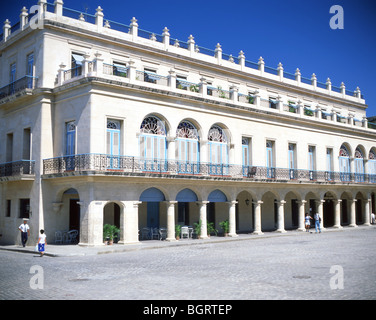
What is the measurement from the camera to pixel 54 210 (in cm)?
2477

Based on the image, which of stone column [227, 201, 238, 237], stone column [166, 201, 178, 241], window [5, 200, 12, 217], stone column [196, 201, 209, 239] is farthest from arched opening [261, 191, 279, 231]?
window [5, 200, 12, 217]

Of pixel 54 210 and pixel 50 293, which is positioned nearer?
pixel 50 293

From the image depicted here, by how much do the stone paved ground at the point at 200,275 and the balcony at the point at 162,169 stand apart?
515 centimetres

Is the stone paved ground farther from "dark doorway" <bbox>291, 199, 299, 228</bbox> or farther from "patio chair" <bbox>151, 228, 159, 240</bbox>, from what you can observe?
"dark doorway" <bbox>291, 199, 299, 228</bbox>

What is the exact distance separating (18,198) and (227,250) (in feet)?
43.2

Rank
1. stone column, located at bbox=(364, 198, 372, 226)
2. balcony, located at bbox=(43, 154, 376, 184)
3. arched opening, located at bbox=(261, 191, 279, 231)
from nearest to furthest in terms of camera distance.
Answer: balcony, located at bbox=(43, 154, 376, 184) → arched opening, located at bbox=(261, 191, 279, 231) → stone column, located at bbox=(364, 198, 372, 226)

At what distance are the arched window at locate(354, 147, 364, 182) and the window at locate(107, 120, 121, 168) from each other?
22950mm

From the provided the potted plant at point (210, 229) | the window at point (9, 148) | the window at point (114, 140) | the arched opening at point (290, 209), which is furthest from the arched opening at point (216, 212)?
the window at point (9, 148)

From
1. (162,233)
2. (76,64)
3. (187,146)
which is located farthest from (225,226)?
(76,64)

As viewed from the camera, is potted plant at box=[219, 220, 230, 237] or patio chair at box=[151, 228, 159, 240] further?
potted plant at box=[219, 220, 230, 237]

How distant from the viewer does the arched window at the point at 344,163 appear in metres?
37.2

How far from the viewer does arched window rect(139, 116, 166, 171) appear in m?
25.2
